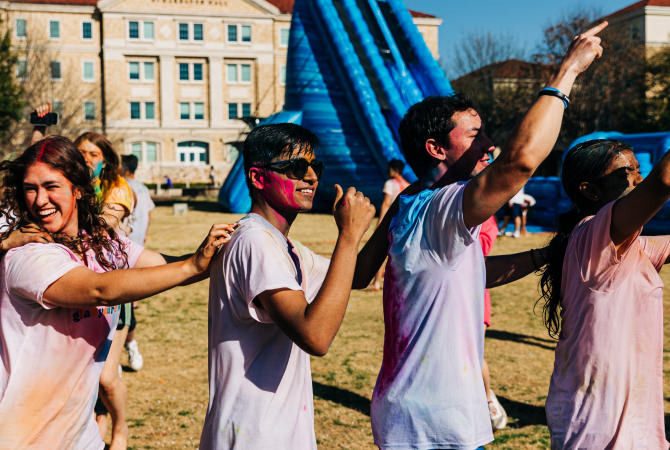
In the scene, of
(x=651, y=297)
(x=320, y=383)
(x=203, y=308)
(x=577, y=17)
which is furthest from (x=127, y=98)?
(x=651, y=297)

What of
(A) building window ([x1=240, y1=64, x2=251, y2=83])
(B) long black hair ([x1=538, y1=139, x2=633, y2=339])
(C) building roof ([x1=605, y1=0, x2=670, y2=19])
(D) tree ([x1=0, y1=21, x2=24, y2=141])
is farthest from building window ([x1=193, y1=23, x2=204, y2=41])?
(B) long black hair ([x1=538, y1=139, x2=633, y2=339])

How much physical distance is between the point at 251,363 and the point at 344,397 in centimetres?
341

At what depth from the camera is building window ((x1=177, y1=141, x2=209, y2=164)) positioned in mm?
54531

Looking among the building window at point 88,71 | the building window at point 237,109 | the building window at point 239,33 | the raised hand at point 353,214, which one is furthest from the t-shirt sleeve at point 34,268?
the building window at point 88,71

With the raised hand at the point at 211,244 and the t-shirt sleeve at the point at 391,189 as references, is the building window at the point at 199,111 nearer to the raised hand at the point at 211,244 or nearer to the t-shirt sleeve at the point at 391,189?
the t-shirt sleeve at the point at 391,189

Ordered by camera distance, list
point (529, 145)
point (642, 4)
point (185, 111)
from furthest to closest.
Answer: point (185, 111), point (642, 4), point (529, 145)

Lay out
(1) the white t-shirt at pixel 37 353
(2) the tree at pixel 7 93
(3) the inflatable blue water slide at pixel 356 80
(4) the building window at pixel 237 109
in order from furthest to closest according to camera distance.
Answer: (4) the building window at pixel 237 109
(2) the tree at pixel 7 93
(3) the inflatable blue water slide at pixel 356 80
(1) the white t-shirt at pixel 37 353

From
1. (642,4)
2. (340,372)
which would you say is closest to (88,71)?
(642,4)

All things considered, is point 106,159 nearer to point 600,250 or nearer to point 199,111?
point 600,250

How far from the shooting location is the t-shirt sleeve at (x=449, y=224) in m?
2.09

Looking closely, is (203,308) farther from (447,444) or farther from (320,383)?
(447,444)

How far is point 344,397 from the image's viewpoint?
546 cm

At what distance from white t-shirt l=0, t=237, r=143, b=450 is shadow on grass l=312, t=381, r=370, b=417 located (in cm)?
310

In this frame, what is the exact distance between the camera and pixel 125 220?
17.6 feet
